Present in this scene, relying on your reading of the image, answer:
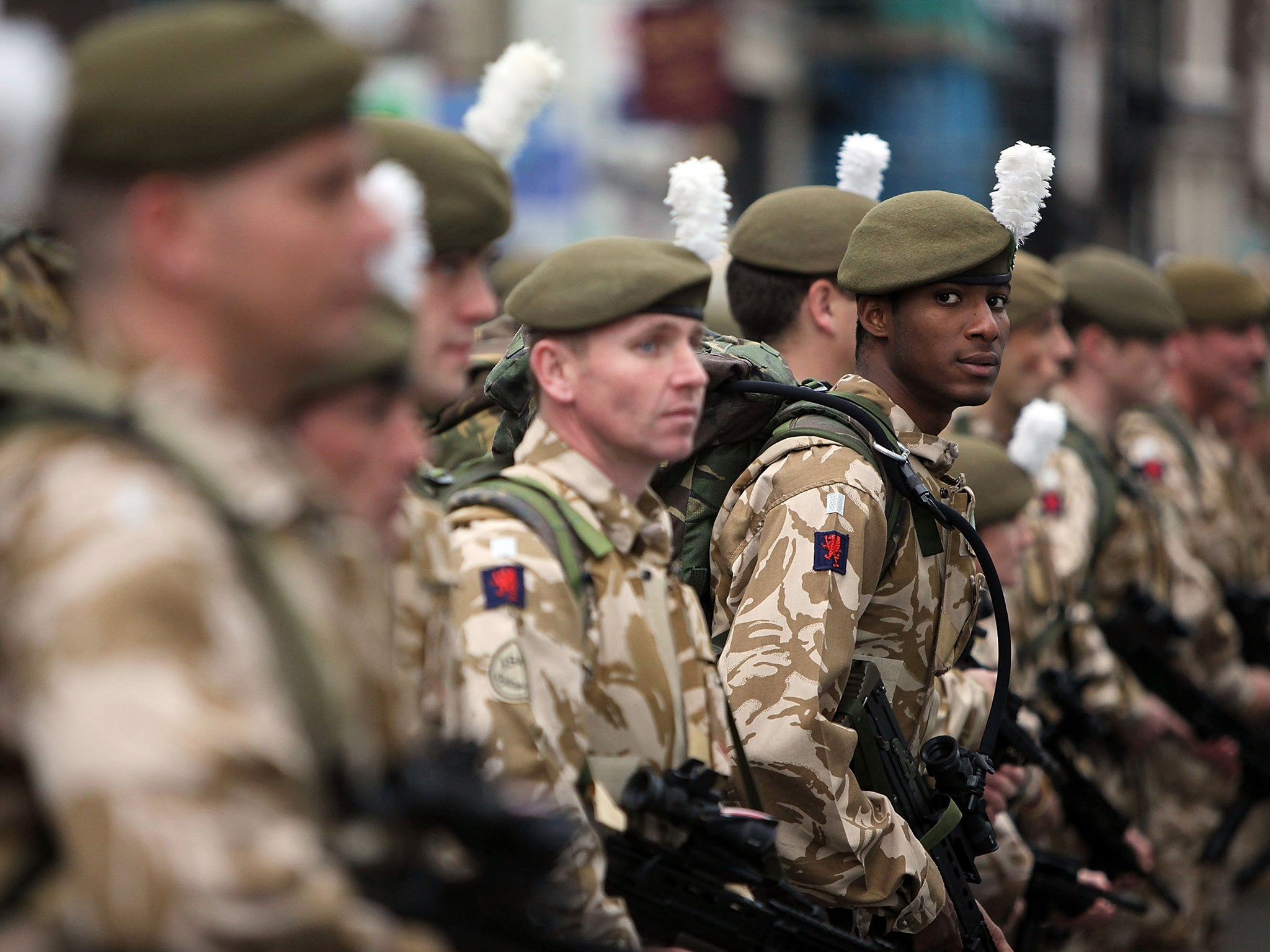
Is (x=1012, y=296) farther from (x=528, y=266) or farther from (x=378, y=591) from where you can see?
(x=378, y=591)

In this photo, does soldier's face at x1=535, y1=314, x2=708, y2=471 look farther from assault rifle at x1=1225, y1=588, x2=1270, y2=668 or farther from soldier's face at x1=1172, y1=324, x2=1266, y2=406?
soldier's face at x1=1172, y1=324, x2=1266, y2=406

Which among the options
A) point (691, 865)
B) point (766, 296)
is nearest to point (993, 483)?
point (766, 296)

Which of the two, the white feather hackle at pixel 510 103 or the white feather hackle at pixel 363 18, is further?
the white feather hackle at pixel 510 103

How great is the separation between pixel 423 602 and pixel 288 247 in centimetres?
99

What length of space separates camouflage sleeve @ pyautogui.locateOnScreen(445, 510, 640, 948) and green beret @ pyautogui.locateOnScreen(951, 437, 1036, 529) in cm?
257

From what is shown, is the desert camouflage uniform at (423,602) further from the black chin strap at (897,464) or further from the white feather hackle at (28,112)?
the black chin strap at (897,464)

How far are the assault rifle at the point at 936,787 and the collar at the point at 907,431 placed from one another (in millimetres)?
565

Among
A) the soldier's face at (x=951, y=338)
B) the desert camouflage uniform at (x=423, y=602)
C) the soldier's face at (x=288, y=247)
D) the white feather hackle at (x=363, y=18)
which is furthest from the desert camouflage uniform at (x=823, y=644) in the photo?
the soldier's face at (x=288, y=247)

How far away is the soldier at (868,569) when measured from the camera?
12.5ft

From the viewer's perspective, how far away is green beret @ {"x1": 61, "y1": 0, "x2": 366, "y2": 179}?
5.93 ft

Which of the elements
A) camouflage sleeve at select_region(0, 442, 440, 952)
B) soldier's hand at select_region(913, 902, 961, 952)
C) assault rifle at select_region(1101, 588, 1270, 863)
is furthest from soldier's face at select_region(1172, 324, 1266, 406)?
camouflage sleeve at select_region(0, 442, 440, 952)

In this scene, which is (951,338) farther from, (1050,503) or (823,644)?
(1050,503)

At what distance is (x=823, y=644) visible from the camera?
12.5 feet

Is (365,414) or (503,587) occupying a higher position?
(365,414)
